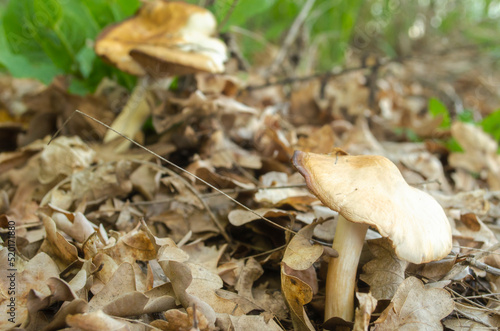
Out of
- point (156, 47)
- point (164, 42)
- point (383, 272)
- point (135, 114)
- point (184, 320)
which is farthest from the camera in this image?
point (135, 114)

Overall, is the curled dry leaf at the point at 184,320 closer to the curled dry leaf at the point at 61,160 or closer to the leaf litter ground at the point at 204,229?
the leaf litter ground at the point at 204,229

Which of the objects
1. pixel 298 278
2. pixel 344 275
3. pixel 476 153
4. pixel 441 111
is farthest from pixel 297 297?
pixel 441 111

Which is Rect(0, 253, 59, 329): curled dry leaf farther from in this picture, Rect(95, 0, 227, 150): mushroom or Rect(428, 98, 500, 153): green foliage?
Answer: Rect(428, 98, 500, 153): green foliage

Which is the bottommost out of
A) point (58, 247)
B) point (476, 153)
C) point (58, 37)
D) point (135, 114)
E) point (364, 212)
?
point (476, 153)

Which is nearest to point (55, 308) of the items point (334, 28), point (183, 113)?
point (183, 113)

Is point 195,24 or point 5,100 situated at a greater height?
point 195,24

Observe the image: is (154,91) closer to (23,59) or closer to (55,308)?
(23,59)

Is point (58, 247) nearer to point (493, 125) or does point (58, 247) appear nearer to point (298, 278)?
point (298, 278)
